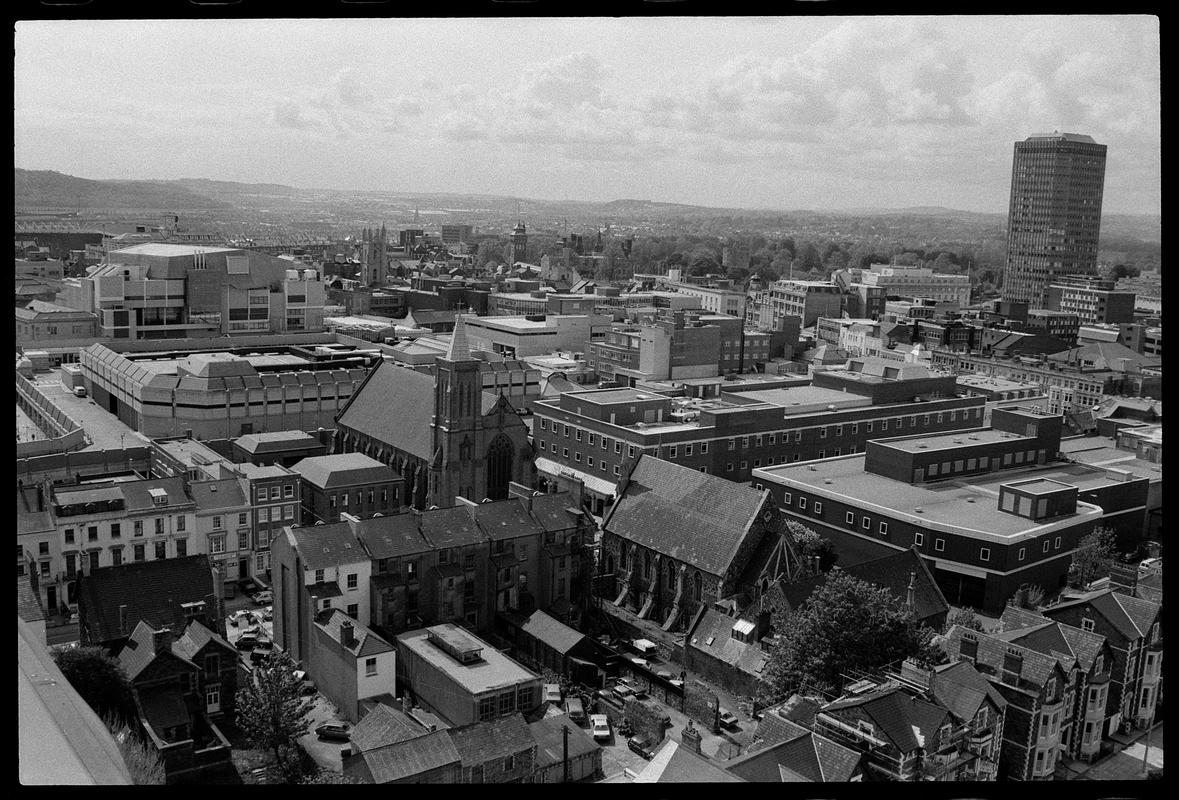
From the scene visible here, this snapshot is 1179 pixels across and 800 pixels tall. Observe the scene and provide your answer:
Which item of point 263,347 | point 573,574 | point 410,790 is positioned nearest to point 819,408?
point 573,574

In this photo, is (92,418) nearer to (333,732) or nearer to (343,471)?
(343,471)

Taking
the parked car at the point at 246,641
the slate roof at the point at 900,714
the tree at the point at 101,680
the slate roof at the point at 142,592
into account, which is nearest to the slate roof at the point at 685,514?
the slate roof at the point at 900,714

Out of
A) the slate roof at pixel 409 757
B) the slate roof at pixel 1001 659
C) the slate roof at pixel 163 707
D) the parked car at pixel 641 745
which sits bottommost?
the parked car at pixel 641 745

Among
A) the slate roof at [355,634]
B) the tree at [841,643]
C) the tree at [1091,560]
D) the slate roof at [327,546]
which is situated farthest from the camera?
the tree at [1091,560]

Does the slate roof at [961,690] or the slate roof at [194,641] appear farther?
the slate roof at [194,641]

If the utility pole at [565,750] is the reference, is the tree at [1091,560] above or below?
above

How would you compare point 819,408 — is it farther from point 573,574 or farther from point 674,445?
point 573,574

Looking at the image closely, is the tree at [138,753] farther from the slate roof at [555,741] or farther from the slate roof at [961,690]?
A: the slate roof at [961,690]
